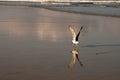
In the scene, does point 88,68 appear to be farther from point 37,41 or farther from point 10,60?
point 37,41

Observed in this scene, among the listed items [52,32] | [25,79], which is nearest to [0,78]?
[25,79]

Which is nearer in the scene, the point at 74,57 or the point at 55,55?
the point at 74,57

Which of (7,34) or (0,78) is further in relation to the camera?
(7,34)

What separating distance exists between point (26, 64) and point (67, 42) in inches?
154

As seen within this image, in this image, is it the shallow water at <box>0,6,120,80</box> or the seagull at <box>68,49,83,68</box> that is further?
the seagull at <box>68,49,83,68</box>

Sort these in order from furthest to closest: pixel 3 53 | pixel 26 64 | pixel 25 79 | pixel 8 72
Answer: pixel 3 53
pixel 26 64
pixel 8 72
pixel 25 79

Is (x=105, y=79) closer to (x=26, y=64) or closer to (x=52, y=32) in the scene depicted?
(x=26, y=64)

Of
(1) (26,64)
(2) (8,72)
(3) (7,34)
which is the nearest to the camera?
(2) (8,72)

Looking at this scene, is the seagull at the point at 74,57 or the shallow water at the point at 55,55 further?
the seagull at the point at 74,57

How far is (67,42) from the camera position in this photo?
14180 mm

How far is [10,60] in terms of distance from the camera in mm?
10875

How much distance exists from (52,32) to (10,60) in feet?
19.6

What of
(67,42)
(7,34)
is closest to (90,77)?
(67,42)

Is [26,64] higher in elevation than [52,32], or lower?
higher
